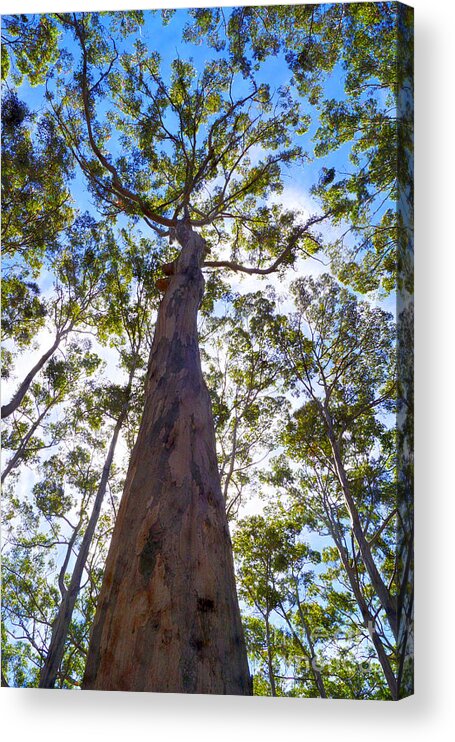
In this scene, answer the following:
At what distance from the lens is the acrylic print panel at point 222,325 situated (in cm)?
268

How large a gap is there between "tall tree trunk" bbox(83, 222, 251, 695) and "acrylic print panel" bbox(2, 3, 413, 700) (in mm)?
16

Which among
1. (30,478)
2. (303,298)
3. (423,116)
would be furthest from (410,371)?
(30,478)

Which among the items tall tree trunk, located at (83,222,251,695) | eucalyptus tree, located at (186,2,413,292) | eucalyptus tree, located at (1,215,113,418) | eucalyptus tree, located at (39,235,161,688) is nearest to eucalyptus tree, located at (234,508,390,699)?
tall tree trunk, located at (83,222,251,695)

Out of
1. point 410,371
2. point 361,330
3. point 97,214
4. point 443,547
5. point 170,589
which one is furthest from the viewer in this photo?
point 97,214

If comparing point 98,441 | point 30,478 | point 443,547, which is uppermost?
point 98,441

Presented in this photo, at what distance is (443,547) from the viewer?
2572 millimetres

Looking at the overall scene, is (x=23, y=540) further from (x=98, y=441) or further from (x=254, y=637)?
(x=254, y=637)

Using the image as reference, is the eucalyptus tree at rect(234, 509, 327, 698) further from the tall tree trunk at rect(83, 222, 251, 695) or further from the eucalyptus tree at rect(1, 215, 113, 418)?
the eucalyptus tree at rect(1, 215, 113, 418)

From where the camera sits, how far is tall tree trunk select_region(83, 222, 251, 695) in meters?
2.09

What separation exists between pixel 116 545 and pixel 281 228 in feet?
6.05

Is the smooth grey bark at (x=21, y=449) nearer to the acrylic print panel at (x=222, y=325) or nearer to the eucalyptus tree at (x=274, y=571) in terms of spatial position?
the acrylic print panel at (x=222, y=325)

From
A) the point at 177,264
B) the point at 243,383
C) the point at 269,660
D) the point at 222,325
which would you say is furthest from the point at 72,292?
the point at 269,660

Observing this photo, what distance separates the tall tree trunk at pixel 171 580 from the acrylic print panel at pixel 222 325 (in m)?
0.02

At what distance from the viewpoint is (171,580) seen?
2127 millimetres
